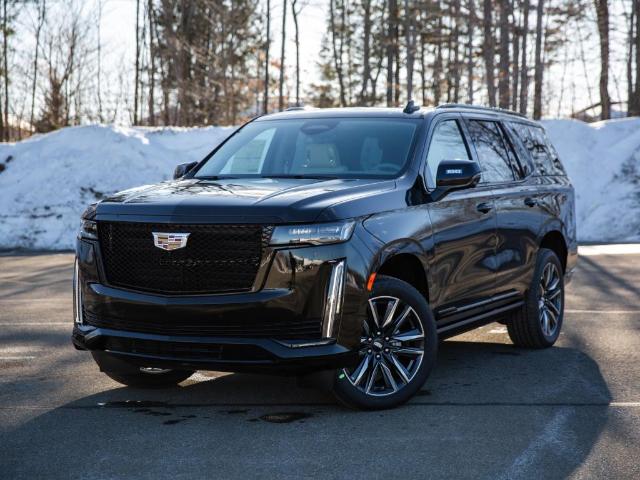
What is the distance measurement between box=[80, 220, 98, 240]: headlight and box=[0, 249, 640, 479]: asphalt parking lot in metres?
1.04

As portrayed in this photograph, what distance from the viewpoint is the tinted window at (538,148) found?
848cm

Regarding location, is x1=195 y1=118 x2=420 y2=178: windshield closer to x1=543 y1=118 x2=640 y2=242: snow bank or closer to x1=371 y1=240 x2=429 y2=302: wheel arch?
x1=371 y1=240 x2=429 y2=302: wheel arch

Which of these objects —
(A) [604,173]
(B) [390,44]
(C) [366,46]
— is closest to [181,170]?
(A) [604,173]

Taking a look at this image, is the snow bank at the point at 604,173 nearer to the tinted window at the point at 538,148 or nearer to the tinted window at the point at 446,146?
the tinted window at the point at 538,148

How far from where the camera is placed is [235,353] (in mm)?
5312

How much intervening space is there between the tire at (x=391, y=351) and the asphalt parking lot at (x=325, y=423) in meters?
0.13

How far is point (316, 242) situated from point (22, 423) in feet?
6.42

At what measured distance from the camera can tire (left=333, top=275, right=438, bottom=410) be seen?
5.66m

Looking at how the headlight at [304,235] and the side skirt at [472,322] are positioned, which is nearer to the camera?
the headlight at [304,235]

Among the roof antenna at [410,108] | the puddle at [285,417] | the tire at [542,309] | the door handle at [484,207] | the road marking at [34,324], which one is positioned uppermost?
the roof antenna at [410,108]

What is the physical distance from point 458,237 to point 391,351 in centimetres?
114

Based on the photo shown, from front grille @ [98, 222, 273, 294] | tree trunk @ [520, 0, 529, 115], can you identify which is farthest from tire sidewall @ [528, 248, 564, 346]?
tree trunk @ [520, 0, 529, 115]

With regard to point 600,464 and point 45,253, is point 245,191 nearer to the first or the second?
point 600,464

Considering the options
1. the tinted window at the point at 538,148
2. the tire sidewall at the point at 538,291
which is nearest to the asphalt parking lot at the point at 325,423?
the tire sidewall at the point at 538,291
